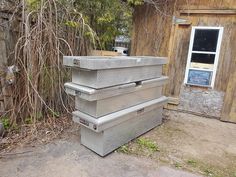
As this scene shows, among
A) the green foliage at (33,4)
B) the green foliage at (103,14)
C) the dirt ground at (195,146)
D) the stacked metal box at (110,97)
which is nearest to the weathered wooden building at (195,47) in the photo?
the dirt ground at (195,146)

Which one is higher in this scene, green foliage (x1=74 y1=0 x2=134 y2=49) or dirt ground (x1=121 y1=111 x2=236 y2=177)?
green foliage (x1=74 y1=0 x2=134 y2=49)

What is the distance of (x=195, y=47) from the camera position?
12.9 feet

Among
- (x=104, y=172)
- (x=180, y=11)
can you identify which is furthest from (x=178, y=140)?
(x=180, y=11)

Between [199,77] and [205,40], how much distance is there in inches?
27.7

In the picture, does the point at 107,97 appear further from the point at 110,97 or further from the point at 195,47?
the point at 195,47

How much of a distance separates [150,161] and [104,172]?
0.60 m

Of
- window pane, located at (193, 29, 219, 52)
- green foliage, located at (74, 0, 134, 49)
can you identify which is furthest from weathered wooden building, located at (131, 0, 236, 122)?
green foliage, located at (74, 0, 134, 49)

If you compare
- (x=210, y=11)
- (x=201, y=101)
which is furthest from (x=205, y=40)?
(x=201, y=101)

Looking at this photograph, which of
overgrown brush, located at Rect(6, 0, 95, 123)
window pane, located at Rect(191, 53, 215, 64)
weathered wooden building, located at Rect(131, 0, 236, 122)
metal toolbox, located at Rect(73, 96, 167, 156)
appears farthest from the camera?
window pane, located at Rect(191, 53, 215, 64)

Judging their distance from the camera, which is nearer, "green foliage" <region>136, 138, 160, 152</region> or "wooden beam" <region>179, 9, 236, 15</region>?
"green foliage" <region>136, 138, 160, 152</region>

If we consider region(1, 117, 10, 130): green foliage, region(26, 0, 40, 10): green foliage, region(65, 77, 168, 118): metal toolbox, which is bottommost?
region(1, 117, 10, 130): green foliage

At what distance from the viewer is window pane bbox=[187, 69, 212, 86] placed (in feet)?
12.8

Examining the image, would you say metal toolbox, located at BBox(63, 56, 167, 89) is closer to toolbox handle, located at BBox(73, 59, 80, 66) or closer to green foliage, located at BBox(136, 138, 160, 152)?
toolbox handle, located at BBox(73, 59, 80, 66)

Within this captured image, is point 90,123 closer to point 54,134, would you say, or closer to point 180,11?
point 54,134
